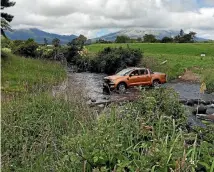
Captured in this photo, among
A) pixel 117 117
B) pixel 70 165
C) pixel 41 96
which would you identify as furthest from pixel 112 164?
pixel 41 96

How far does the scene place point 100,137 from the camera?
4438mm

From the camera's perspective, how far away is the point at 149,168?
12.4ft

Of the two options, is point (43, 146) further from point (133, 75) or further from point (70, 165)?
point (133, 75)

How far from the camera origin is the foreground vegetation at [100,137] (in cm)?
402

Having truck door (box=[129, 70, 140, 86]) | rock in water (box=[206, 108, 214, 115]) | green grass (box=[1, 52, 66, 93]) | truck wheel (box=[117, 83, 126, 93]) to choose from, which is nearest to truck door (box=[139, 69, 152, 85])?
truck door (box=[129, 70, 140, 86])

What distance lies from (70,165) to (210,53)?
52318 millimetres

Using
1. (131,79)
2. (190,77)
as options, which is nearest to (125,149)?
(131,79)

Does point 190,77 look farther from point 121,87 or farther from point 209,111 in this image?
point 209,111

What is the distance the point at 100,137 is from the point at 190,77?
102 ft

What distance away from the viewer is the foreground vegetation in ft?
13.2

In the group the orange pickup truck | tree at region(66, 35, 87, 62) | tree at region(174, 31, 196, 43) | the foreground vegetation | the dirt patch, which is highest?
tree at region(174, 31, 196, 43)

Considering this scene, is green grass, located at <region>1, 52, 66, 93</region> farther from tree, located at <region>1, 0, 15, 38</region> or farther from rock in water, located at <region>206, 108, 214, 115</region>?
rock in water, located at <region>206, 108, 214, 115</region>

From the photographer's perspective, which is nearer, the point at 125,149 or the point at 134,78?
the point at 125,149

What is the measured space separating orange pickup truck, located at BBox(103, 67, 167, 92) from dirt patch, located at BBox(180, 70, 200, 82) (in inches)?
263
